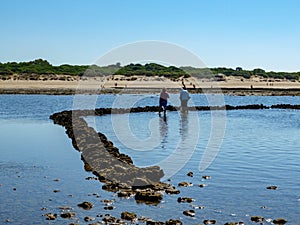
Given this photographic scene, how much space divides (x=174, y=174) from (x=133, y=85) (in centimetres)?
7926

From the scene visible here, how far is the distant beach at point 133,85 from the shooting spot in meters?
78.8

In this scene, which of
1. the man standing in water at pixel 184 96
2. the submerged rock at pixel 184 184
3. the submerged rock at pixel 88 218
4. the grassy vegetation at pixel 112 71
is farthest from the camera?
the grassy vegetation at pixel 112 71

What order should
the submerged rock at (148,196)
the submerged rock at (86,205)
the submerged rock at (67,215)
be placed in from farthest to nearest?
1. the submerged rock at (148,196)
2. the submerged rock at (86,205)
3. the submerged rock at (67,215)

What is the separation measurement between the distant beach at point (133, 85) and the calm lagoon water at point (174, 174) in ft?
176

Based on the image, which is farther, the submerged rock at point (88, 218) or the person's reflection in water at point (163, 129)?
the person's reflection in water at point (163, 129)

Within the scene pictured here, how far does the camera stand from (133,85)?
304 ft

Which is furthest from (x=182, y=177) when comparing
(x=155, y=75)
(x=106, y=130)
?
(x=155, y=75)

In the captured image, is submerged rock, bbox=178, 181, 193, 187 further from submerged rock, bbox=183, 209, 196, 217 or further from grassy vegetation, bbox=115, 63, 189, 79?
grassy vegetation, bbox=115, 63, 189, 79

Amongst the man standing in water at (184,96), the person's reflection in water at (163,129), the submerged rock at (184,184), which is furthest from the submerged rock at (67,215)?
the man standing in water at (184,96)

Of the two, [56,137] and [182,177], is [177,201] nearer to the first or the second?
[182,177]

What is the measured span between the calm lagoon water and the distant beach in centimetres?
5352

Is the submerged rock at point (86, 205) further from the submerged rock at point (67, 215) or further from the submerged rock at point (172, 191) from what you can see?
the submerged rock at point (172, 191)

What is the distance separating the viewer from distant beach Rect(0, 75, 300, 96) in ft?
258

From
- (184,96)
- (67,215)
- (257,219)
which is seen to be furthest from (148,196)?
(184,96)
